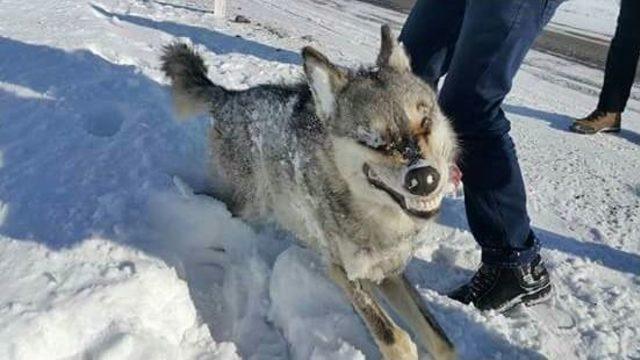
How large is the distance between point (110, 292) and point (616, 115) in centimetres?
442

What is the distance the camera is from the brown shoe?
5059 millimetres

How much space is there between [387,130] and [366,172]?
203 millimetres

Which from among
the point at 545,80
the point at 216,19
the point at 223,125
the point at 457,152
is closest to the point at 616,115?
the point at 545,80

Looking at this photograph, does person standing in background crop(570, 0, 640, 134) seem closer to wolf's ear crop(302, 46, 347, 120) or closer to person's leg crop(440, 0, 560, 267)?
person's leg crop(440, 0, 560, 267)

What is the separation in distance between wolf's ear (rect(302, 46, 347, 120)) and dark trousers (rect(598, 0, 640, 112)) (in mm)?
3397

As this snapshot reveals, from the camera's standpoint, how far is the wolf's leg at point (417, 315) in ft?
7.68

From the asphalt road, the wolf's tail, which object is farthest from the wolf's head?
the asphalt road

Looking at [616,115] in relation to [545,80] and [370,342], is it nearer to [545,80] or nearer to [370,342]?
[545,80]

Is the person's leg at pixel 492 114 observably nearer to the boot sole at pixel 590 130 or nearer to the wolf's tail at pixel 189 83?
the wolf's tail at pixel 189 83

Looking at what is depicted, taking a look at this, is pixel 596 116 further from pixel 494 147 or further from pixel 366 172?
pixel 366 172

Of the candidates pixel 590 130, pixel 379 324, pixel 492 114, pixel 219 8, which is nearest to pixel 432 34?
pixel 492 114

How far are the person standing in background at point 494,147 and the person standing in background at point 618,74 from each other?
2744 mm

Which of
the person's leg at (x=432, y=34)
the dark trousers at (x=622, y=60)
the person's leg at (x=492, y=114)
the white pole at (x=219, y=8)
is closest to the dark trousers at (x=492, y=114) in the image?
the person's leg at (x=492, y=114)

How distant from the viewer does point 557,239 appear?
3270 mm
